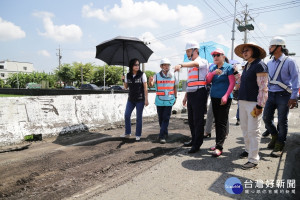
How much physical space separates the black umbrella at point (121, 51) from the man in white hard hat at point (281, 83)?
332 centimetres

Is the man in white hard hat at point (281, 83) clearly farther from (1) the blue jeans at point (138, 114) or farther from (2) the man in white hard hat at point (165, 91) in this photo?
(1) the blue jeans at point (138, 114)

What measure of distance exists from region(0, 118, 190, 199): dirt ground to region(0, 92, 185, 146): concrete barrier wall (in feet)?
1.15

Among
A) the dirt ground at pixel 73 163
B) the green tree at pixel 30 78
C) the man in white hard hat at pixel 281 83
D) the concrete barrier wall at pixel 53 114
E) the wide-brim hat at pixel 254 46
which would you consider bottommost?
the dirt ground at pixel 73 163

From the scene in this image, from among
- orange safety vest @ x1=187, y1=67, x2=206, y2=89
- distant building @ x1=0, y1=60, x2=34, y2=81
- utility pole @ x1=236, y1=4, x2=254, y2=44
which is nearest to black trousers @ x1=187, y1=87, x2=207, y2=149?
orange safety vest @ x1=187, y1=67, x2=206, y2=89

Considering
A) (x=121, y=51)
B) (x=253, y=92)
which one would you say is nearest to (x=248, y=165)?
(x=253, y=92)

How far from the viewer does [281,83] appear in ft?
13.1

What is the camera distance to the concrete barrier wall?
4637mm

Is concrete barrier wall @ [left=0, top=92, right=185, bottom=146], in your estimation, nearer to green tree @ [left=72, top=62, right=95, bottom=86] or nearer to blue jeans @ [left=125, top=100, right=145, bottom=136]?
blue jeans @ [left=125, top=100, right=145, bottom=136]

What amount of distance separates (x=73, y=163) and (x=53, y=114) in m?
2.41

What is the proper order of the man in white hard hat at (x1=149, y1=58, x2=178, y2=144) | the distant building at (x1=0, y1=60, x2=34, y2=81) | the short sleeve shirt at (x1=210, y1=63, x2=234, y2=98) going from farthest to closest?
1. the distant building at (x1=0, y1=60, x2=34, y2=81)
2. the man in white hard hat at (x1=149, y1=58, x2=178, y2=144)
3. the short sleeve shirt at (x1=210, y1=63, x2=234, y2=98)

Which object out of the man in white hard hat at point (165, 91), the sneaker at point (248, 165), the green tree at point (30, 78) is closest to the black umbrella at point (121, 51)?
the man in white hard hat at point (165, 91)

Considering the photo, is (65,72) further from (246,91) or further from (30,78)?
(246,91)

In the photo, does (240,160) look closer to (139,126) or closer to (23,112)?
(139,126)

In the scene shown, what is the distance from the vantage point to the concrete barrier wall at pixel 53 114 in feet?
15.2
